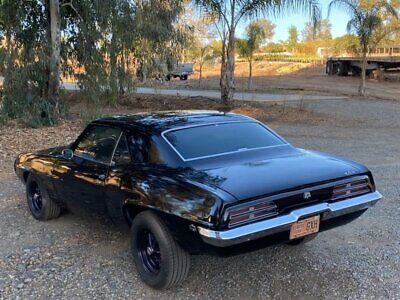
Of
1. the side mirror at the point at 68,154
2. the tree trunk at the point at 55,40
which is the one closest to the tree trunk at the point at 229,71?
the tree trunk at the point at 55,40

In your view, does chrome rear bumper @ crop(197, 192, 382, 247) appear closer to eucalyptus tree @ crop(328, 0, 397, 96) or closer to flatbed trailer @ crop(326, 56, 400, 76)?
eucalyptus tree @ crop(328, 0, 397, 96)

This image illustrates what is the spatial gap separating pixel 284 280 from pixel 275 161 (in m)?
0.96

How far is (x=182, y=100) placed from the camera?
806 inches

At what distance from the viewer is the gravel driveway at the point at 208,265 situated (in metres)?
3.81

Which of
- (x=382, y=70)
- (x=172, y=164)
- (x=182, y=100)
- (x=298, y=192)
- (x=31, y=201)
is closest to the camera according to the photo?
(x=298, y=192)

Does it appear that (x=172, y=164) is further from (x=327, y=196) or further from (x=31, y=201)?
(x=31, y=201)

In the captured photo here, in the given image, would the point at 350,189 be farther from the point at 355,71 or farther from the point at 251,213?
the point at 355,71

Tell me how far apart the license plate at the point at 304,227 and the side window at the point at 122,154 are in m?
1.51

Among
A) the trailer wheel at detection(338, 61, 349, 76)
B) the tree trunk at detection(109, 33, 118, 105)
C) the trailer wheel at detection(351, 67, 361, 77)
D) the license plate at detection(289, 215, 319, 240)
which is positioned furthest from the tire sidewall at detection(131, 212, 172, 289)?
the trailer wheel at detection(338, 61, 349, 76)

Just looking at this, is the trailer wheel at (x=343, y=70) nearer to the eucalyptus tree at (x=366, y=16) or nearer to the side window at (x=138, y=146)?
the eucalyptus tree at (x=366, y=16)

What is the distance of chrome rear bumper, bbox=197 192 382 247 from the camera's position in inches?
130

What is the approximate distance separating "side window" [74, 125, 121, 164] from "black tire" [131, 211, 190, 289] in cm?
84

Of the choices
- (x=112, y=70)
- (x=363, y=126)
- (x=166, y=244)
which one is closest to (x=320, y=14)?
(x=363, y=126)

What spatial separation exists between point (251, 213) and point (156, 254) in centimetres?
93
